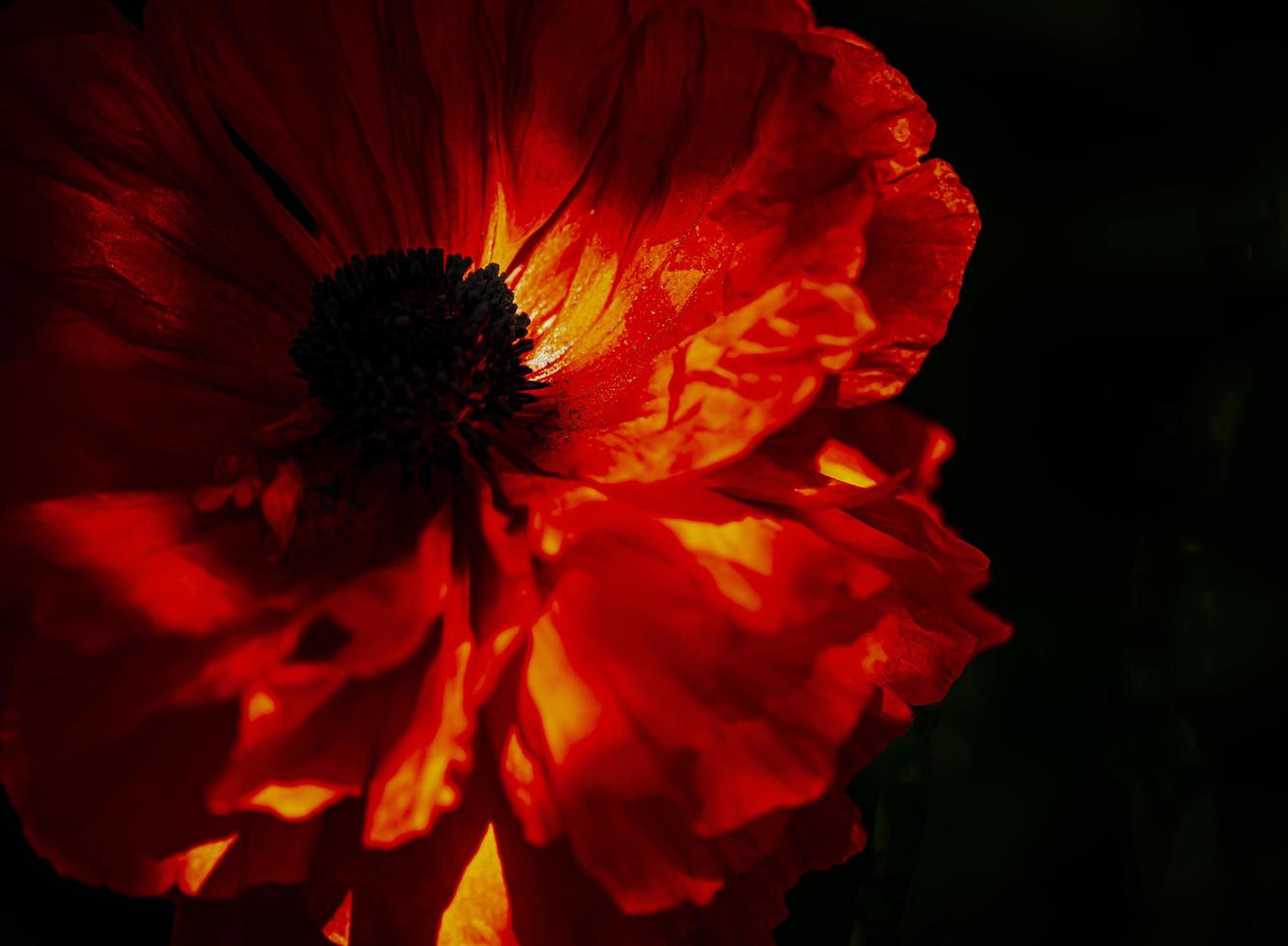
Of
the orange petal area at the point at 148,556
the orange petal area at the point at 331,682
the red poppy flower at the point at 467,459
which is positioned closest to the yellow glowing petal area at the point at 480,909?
the red poppy flower at the point at 467,459

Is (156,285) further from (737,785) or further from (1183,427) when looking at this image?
(1183,427)

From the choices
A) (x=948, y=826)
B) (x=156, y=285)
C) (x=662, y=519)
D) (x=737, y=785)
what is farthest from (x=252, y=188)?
(x=948, y=826)

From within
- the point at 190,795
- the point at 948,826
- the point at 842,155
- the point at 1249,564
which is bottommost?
the point at 948,826

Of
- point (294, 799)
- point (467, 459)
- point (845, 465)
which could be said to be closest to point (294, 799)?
point (294, 799)

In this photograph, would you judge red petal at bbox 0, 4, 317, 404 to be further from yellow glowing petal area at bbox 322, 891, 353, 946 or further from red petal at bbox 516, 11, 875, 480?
yellow glowing petal area at bbox 322, 891, 353, 946

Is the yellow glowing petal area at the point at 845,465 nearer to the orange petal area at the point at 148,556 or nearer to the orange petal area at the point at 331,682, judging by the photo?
the orange petal area at the point at 331,682

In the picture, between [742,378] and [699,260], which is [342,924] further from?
[699,260]

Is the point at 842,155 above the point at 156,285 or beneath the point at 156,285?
above

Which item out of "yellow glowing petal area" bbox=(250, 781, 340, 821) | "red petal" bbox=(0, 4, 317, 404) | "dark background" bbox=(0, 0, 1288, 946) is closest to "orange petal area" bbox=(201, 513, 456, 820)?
"yellow glowing petal area" bbox=(250, 781, 340, 821)
